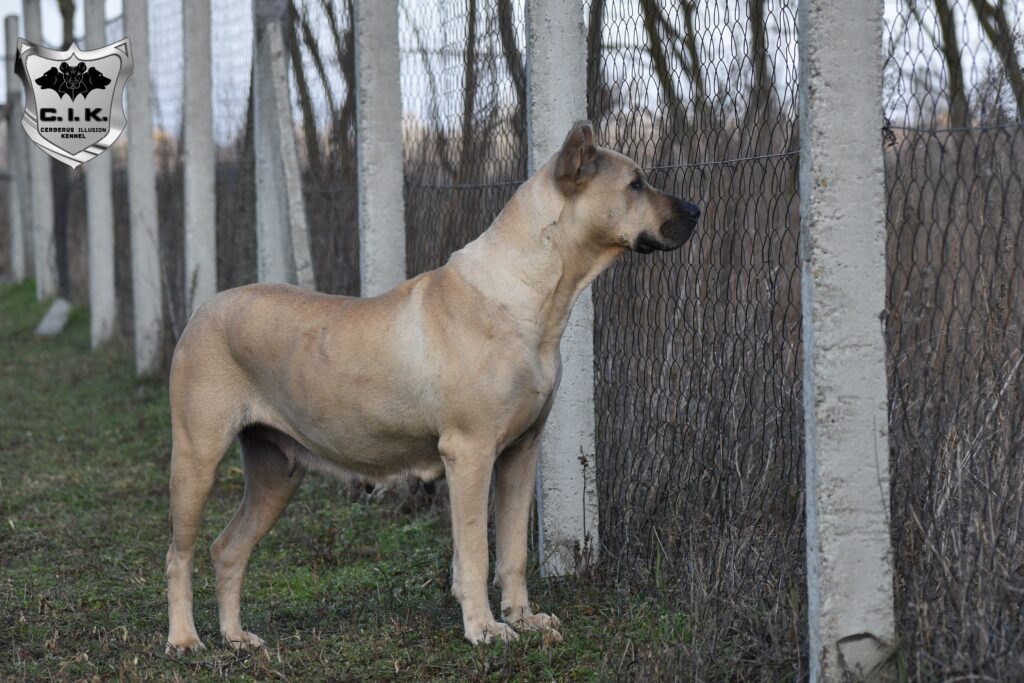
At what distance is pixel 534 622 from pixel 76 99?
736 cm

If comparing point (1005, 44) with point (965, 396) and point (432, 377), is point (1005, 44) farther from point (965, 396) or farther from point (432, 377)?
point (432, 377)

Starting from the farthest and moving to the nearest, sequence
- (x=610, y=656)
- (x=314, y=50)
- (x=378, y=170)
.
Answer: (x=314, y=50)
(x=378, y=170)
(x=610, y=656)

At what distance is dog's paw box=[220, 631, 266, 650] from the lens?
455 cm

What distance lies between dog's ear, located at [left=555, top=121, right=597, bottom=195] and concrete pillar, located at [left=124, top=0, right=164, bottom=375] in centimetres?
780

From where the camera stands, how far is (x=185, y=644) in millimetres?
4551

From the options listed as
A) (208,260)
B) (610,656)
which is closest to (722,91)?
(610,656)

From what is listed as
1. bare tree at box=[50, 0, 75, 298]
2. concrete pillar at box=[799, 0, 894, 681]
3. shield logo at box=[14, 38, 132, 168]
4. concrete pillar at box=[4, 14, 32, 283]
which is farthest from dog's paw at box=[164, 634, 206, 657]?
concrete pillar at box=[4, 14, 32, 283]

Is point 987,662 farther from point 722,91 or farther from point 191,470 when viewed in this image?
point 191,470

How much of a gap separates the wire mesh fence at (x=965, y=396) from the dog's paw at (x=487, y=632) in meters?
1.33

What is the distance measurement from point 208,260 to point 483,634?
6894mm

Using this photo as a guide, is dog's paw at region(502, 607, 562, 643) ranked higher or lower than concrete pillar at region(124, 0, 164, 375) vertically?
lower

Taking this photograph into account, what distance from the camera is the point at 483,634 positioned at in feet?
14.0

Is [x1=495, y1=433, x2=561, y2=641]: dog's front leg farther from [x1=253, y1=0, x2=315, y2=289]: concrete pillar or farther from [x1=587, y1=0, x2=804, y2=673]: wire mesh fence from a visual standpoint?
[x1=253, y1=0, x2=315, y2=289]: concrete pillar

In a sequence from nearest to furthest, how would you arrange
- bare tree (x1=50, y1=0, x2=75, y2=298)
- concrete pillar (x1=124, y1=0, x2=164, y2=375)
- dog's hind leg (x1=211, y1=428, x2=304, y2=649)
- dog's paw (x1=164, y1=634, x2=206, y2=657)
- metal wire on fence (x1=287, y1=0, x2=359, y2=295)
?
dog's paw (x1=164, y1=634, x2=206, y2=657)
dog's hind leg (x1=211, y1=428, x2=304, y2=649)
metal wire on fence (x1=287, y1=0, x2=359, y2=295)
concrete pillar (x1=124, y1=0, x2=164, y2=375)
bare tree (x1=50, y1=0, x2=75, y2=298)
